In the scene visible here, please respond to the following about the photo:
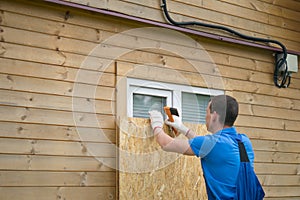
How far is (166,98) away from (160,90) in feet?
0.34

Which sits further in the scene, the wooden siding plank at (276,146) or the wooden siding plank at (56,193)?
the wooden siding plank at (276,146)

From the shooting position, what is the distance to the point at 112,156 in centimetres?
462

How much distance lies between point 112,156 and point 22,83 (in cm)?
98

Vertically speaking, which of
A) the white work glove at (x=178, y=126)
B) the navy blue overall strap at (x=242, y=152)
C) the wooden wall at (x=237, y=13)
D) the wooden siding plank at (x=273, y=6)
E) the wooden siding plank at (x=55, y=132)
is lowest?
the navy blue overall strap at (x=242, y=152)

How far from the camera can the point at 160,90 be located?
16.6 feet

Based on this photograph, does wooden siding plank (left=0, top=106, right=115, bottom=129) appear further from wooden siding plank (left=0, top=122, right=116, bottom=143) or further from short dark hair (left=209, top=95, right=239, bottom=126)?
short dark hair (left=209, top=95, right=239, bottom=126)

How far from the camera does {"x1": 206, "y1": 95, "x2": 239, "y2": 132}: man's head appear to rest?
4.22 metres

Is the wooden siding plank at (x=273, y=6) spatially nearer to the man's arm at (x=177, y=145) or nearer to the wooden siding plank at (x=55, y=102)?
the wooden siding plank at (x=55, y=102)

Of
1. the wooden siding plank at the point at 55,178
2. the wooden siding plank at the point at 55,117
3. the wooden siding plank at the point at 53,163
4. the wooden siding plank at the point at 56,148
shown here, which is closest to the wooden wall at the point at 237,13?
the wooden siding plank at the point at 55,117

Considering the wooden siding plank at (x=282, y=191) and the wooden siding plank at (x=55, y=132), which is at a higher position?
the wooden siding plank at (x=55, y=132)

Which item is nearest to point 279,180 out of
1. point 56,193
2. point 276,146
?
point 276,146

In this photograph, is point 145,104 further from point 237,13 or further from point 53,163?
point 237,13

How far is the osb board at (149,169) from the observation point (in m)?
4.53

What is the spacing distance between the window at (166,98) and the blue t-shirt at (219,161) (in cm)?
91
